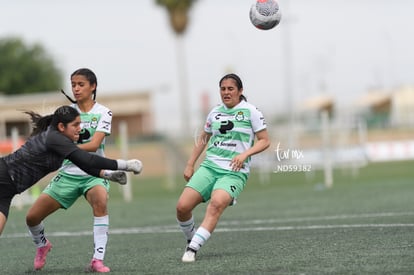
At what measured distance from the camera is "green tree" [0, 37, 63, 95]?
94.4 metres

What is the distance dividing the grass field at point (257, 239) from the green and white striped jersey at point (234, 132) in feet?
3.55

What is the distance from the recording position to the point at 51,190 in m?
10.2

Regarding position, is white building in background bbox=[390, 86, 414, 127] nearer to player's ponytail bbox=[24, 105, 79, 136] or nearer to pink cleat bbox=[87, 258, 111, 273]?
pink cleat bbox=[87, 258, 111, 273]

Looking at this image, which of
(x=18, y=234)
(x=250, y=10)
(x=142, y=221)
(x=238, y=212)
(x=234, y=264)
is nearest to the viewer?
(x=234, y=264)

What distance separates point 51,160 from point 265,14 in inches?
137

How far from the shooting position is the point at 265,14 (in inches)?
440

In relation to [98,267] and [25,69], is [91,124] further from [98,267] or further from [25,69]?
[25,69]

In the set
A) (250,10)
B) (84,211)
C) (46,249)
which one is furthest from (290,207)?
(46,249)

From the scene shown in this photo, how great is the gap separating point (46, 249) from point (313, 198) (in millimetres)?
11441

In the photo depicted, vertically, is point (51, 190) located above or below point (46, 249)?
above

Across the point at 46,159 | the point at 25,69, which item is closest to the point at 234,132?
the point at 46,159

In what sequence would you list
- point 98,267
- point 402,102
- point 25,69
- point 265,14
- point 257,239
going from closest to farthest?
1. point 98,267
2. point 265,14
3. point 257,239
4. point 402,102
5. point 25,69

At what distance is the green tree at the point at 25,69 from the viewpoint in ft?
310

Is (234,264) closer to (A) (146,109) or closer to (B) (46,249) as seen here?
(B) (46,249)
